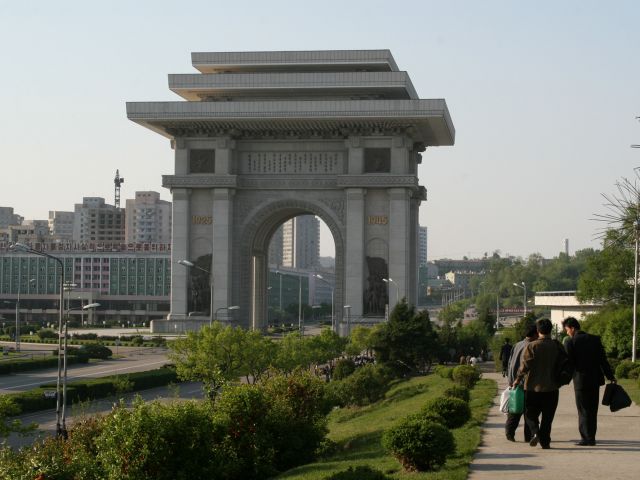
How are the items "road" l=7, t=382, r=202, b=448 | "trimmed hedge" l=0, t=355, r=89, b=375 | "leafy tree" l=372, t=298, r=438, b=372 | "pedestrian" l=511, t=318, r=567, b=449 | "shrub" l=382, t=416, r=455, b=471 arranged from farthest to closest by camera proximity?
"trimmed hedge" l=0, t=355, r=89, b=375 → "leafy tree" l=372, t=298, r=438, b=372 → "road" l=7, t=382, r=202, b=448 → "pedestrian" l=511, t=318, r=567, b=449 → "shrub" l=382, t=416, r=455, b=471

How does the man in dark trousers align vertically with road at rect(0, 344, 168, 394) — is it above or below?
above

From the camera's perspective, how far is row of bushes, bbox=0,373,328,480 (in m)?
17.2

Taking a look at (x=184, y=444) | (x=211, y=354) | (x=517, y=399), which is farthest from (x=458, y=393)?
(x=211, y=354)

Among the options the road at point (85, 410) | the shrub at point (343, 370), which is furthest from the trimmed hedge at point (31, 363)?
the shrub at point (343, 370)

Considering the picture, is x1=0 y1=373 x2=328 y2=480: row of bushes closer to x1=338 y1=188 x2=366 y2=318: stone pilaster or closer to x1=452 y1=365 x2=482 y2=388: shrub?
x1=452 y1=365 x2=482 y2=388: shrub

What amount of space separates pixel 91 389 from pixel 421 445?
104ft

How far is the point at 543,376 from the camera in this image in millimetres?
16719

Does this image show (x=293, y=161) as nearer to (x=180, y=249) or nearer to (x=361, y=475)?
(x=180, y=249)

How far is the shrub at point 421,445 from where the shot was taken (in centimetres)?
1590

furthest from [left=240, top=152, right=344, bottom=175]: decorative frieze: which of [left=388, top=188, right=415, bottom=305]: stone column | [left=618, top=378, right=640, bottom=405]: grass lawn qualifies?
[left=618, top=378, right=640, bottom=405]: grass lawn

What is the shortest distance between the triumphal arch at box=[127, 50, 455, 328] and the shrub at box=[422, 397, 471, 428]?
47272mm

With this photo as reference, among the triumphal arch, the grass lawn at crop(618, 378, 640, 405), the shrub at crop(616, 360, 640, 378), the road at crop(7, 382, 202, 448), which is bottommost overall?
the road at crop(7, 382, 202, 448)

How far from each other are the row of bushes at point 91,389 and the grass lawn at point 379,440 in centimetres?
1115

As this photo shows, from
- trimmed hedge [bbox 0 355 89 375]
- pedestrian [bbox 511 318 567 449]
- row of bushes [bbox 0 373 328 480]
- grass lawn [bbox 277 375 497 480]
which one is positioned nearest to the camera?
grass lawn [bbox 277 375 497 480]
